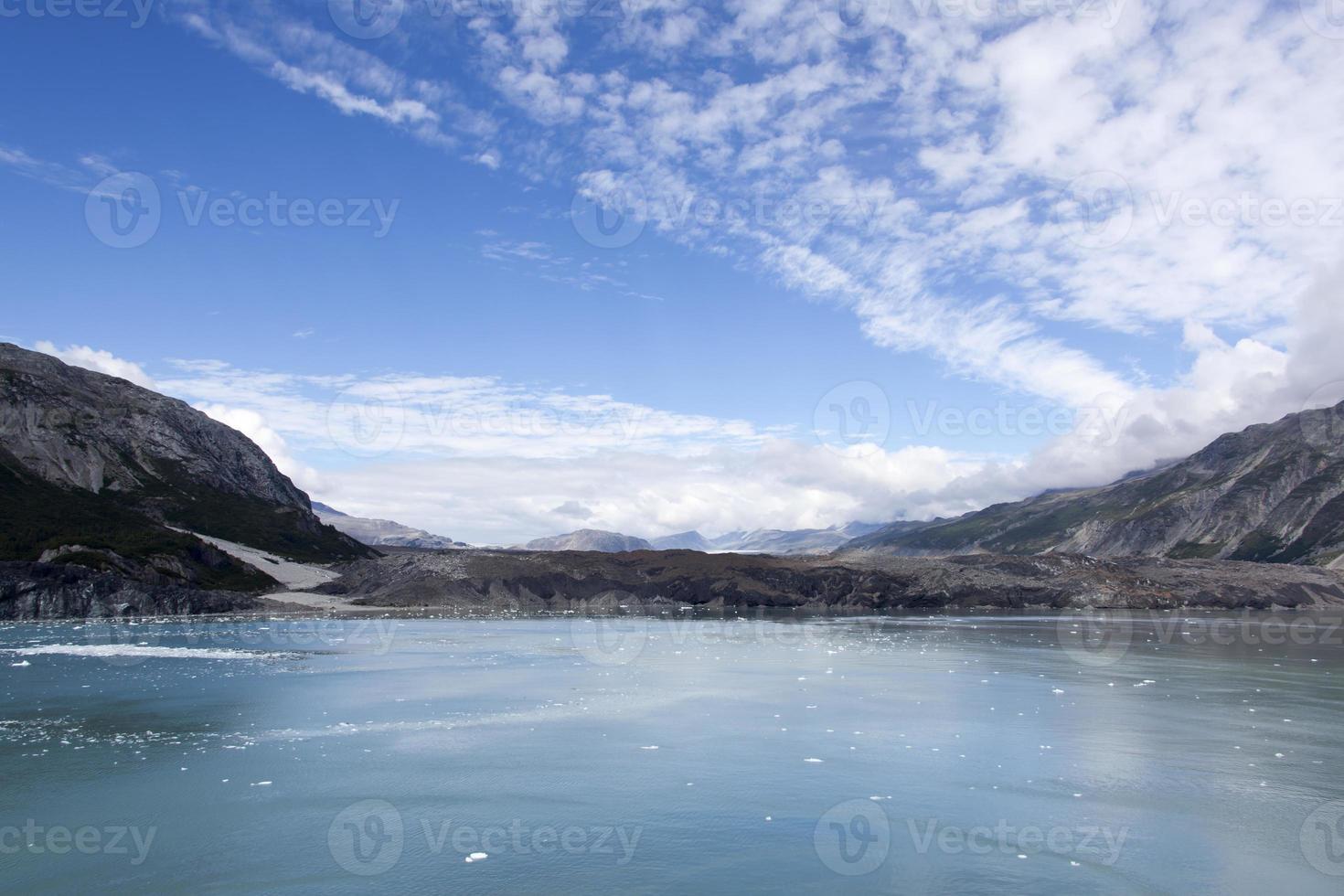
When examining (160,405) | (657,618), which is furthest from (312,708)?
(160,405)

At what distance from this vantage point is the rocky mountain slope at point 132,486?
3310 inches

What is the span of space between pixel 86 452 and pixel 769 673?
120192 mm

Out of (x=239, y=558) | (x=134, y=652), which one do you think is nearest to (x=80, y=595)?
(x=239, y=558)

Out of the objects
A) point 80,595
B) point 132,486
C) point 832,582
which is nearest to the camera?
point 80,595

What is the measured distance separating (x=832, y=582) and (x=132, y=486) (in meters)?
101

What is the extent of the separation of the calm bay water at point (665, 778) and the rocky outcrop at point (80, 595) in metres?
40.0

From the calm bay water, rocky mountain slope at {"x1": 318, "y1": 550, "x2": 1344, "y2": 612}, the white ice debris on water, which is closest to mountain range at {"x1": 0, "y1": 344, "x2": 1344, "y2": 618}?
rocky mountain slope at {"x1": 318, "y1": 550, "x2": 1344, "y2": 612}

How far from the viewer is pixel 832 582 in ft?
389

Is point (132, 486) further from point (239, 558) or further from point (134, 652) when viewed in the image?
point (134, 652)

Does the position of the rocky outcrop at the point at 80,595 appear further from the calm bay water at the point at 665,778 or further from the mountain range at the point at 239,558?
the calm bay water at the point at 665,778

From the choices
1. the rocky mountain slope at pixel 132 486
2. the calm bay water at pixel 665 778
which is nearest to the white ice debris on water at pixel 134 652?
the calm bay water at pixel 665 778

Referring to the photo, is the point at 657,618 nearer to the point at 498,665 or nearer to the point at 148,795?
the point at 498,665

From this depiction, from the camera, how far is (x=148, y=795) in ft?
58.9

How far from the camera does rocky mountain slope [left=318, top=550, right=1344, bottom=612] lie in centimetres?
11038
